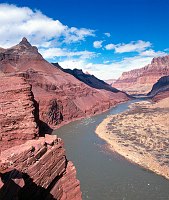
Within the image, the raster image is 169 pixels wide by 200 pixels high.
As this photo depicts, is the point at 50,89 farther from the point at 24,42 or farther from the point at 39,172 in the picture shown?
the point at 39,172

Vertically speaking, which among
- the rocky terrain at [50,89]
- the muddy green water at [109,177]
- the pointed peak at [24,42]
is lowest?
the muddy green water at [109,177]

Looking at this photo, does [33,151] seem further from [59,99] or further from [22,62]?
[22,62]

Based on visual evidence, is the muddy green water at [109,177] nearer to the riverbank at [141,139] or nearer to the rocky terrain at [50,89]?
the riverbank at [141,139]

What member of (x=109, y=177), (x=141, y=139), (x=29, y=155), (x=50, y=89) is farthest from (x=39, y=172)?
(x=50, y=89)

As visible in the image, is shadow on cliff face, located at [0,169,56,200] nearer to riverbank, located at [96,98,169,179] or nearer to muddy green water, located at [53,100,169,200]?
muddy green water, located at [53,100,169,200]

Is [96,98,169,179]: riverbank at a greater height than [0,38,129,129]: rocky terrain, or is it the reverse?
[0,38,129,129]: rocky terrain

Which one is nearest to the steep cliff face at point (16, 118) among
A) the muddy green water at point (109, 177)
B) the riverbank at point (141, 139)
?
the muddy green water at point (109, 177)

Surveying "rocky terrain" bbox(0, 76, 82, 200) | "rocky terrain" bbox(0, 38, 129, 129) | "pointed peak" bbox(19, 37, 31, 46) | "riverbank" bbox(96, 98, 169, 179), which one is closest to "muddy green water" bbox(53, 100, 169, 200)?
"riverbank" bbox(96, 98, 169, 179)
